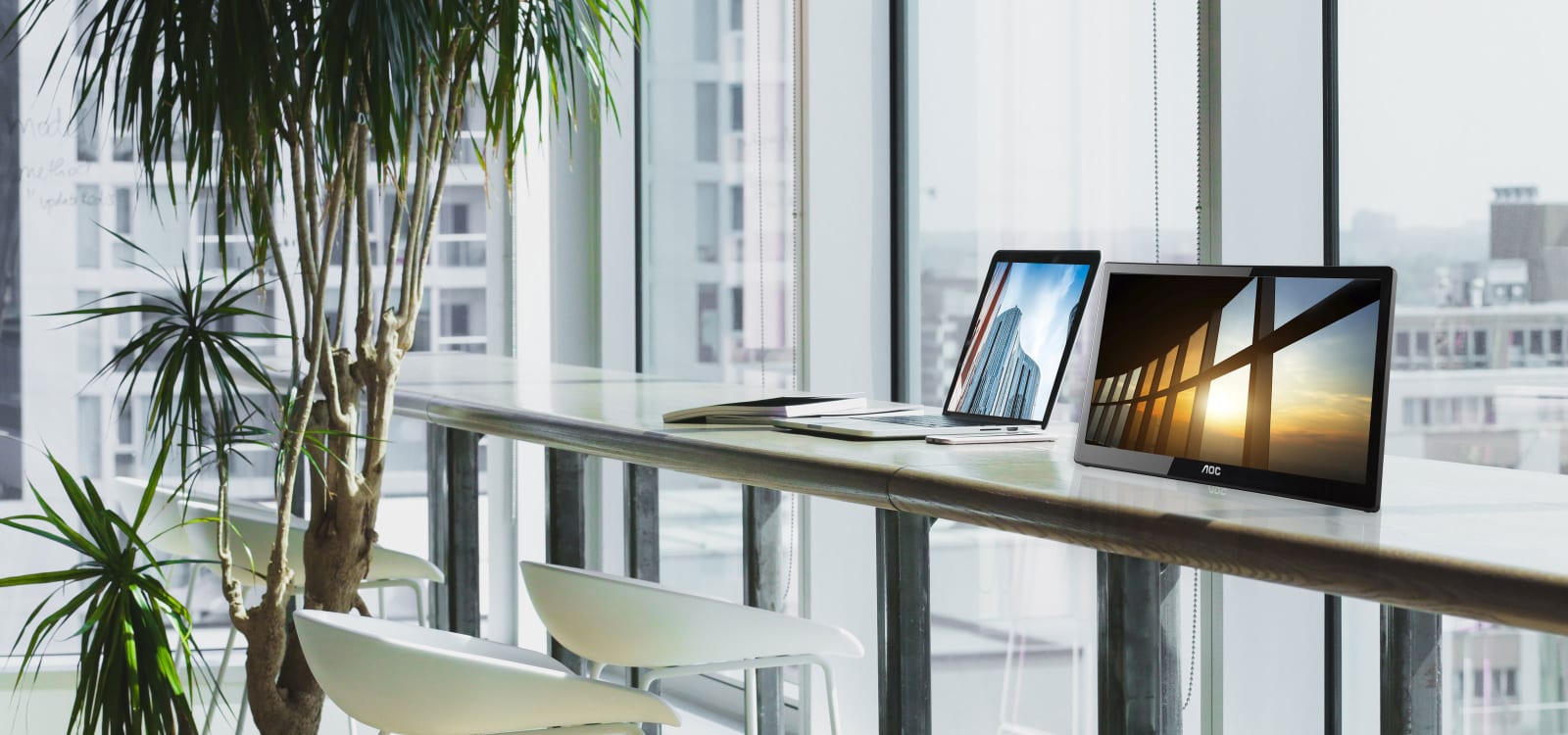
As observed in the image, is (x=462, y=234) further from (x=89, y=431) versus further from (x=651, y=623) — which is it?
(x=651, y=623)

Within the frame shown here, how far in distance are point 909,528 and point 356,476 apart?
0.92 m

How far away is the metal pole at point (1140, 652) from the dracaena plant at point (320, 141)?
1.06 metres

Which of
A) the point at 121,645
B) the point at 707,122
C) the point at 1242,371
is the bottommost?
the point at 121,645

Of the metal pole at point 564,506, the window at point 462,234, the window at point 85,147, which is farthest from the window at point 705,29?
the window at point 85,147

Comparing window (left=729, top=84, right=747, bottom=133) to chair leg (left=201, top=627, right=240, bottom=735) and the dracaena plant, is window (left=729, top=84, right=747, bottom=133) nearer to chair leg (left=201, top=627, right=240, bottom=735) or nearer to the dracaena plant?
the dracaena plant

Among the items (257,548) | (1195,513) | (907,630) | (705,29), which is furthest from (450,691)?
(705,29)

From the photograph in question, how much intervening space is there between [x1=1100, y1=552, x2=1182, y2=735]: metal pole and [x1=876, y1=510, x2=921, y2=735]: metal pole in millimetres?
330

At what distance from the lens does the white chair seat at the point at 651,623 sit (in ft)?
6.03

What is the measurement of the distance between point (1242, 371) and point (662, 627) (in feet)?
2.79

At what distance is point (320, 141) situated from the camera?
196 cm

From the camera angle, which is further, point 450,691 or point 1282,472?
point 450,691

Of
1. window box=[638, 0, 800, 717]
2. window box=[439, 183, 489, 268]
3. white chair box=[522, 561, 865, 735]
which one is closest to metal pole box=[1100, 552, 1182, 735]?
white chair box=[522, 561, 865, 735]

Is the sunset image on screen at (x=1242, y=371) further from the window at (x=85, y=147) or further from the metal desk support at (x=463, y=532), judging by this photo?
the window at (x=85, y=147)

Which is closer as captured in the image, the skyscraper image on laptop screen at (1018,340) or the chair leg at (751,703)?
the skyscraper image on laptop screen at (1018,340)
